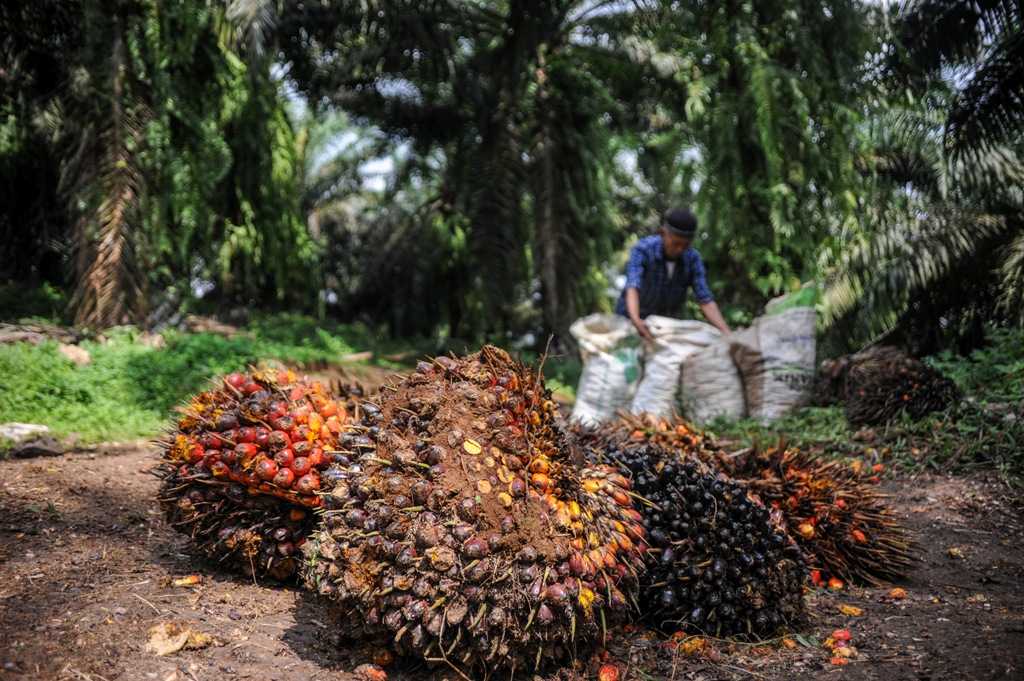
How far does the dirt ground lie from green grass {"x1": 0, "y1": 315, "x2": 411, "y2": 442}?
186 centimetres

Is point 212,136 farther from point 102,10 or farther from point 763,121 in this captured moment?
→ point 763,121

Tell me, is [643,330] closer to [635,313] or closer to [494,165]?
[635,313]

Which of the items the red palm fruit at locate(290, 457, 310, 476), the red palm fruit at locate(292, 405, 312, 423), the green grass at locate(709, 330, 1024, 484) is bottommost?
the red palm fruit at locate(290, 457, 310, 476)

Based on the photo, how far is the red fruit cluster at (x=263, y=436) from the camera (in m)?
2.61

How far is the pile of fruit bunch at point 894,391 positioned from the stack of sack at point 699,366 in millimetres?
485

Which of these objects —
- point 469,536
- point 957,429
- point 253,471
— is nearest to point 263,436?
point 253,471

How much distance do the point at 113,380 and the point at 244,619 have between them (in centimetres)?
449

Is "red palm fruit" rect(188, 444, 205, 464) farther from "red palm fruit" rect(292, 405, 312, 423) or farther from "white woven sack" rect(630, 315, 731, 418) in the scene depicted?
"white woven sack" rect(630, 315, 731, 418)

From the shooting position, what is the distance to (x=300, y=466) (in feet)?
8.50

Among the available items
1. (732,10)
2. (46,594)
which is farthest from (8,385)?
(732,10)

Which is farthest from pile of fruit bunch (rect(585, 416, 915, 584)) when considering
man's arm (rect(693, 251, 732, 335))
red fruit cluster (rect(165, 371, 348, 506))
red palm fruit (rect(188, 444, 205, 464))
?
man's arm (rect(693, 251, 732, 335))

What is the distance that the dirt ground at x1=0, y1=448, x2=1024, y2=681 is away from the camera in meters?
2.17

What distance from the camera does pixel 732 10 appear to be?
352 inches

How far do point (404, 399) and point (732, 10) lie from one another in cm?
813
